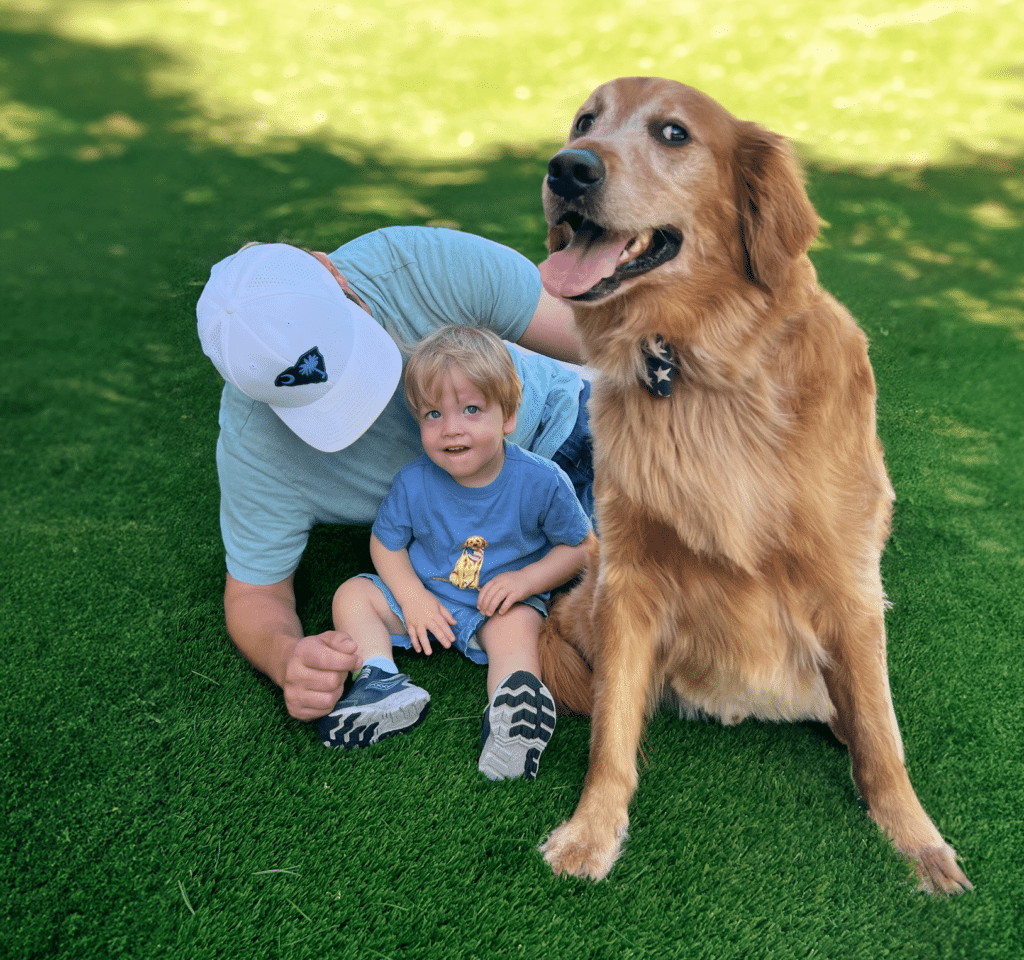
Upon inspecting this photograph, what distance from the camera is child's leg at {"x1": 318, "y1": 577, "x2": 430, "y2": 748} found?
7.31 ft

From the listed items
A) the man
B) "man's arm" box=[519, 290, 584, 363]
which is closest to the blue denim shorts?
the man

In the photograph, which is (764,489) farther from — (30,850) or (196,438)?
(196,438)

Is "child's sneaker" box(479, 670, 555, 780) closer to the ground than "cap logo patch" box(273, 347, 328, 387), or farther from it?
closer to the ground

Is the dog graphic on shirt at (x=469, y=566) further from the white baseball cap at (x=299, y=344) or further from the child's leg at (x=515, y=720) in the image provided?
the white baseball cap at (x=299, y=344)

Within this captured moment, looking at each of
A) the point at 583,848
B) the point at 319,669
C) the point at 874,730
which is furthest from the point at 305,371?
the point at 874,730

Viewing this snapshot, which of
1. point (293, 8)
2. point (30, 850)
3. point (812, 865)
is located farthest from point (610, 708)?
point (293, 8)

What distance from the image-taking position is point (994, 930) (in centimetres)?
181

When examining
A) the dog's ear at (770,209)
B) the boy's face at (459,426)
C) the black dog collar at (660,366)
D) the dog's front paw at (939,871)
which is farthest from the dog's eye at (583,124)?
the dog's front paw at (939,871)

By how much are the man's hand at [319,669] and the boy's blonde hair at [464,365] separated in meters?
0.72

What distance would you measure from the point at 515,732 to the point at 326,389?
101cm

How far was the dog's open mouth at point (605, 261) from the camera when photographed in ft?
6.23

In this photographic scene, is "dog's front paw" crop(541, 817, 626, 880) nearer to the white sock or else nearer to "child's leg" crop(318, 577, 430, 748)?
"child's leg" crop(318, 577, 430, 748)

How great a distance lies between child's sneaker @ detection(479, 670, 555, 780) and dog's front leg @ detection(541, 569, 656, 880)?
0.14 metres

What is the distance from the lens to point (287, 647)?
7.61ft
